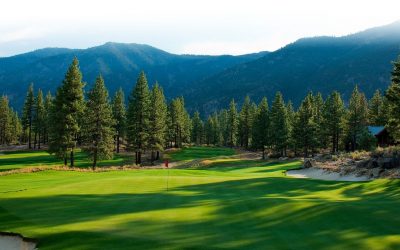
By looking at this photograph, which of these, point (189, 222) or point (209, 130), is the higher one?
point (209, 130)

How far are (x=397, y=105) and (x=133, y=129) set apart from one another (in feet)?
139

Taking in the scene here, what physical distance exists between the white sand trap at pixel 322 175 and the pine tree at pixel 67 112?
27700mm

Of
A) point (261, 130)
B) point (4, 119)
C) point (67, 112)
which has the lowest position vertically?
point (261, 130)

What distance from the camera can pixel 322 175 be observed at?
146 ft

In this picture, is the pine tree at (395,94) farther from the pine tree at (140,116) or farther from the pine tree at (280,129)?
the pine tree at (140,116)

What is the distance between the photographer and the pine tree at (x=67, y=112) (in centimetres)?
5397

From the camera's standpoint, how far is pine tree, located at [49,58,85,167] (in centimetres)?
5397

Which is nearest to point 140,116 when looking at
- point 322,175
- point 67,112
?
point 67,112

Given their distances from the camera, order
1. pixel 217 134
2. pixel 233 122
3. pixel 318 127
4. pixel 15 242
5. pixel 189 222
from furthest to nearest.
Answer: pixel 217 134 → pixel 233 122 → pixel 318 127 → pixel 189 222 → pixel 15 242

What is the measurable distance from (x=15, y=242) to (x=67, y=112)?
41.5 m

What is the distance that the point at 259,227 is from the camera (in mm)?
14180

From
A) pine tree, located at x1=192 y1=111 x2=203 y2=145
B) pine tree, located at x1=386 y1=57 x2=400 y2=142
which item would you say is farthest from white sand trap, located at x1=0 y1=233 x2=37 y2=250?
pine tree, located at x1=192 y1=111 x2=203 y2=145

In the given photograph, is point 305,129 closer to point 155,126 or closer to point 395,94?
point 155,126

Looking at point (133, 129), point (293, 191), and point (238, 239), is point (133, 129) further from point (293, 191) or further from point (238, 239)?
point (238, 239)
